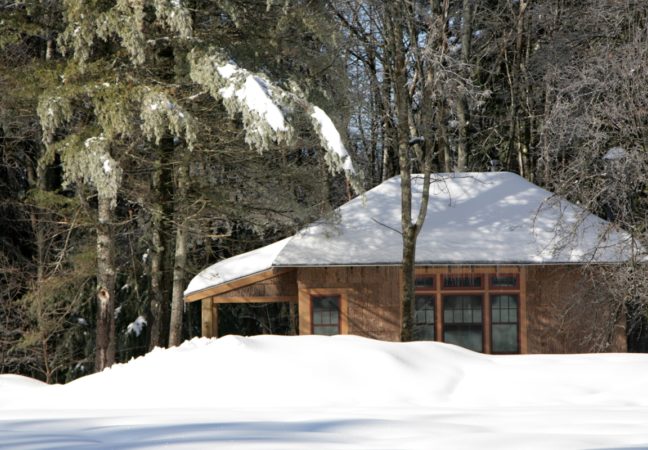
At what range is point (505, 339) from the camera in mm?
19078

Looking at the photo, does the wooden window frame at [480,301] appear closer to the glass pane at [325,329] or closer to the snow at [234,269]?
the glass pane at [325,329]

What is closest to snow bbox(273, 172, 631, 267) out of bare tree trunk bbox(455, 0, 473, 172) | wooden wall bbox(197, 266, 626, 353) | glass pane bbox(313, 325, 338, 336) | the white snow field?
wooden wall bbox(197, 266, 626, 353)

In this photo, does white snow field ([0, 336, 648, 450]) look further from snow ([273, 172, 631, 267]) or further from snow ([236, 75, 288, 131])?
snow ([273, 172, 631, 267])

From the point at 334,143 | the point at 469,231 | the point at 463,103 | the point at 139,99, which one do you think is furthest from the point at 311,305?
the point at 463,103

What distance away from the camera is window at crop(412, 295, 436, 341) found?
19219 mm

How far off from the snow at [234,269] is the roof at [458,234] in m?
0.03

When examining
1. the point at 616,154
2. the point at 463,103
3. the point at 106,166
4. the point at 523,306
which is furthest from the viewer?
the point at 463,103

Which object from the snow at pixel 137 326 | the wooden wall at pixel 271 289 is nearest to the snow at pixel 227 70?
the wooden wall at pixel 271 289

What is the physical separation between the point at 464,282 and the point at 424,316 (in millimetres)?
1064

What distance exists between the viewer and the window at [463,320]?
19.2m

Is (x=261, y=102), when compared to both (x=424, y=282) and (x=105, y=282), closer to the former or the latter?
(x=105, y=282)

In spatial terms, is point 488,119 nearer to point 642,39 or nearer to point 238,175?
point 642,39

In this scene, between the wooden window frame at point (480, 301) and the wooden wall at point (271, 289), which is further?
the wooden wall at point (271, 289)

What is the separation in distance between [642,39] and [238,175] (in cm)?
851
